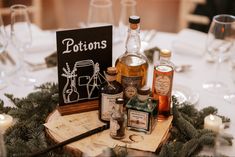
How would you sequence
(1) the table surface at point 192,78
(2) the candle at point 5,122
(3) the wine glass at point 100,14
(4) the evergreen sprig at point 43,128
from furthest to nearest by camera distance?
(3) the wine glass at point 100,14, (1) the table surface at point 192,78, (2) the candle at point 5,122, (4) the evergreen sprig at point 43,128

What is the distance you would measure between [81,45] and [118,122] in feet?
0.94

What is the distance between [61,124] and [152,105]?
0.29 meters

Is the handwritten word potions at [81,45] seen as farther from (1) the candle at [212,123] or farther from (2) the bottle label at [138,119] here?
(1) the candle at [212,123]

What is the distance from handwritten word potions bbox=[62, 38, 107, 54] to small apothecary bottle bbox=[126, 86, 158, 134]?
22 cm

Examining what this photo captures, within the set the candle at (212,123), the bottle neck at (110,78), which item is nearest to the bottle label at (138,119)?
the bottle neck at (110,78)

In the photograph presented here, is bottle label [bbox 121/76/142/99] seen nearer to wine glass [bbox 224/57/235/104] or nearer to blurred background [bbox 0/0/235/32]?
wine glass [bbox 224/57/235/104]

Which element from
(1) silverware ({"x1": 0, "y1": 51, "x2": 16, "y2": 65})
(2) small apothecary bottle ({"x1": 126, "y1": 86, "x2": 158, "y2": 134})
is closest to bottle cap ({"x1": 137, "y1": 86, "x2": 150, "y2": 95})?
(2) small apothecary bottle ({"x1": 126, "y1": 86, "x2": 158, "y2": 134})

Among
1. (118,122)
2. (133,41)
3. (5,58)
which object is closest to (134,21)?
(133,41)

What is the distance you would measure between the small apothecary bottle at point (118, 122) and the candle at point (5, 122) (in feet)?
1.10

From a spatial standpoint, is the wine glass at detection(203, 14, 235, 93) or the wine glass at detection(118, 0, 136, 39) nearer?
the wine glass at detection(203, 14, 235, 93)

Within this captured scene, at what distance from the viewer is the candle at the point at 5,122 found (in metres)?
1.29

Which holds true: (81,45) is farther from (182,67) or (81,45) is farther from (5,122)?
(182,67)

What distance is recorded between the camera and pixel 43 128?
1.29 metres

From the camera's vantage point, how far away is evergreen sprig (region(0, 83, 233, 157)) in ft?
3.84
